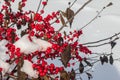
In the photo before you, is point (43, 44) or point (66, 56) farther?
point (43, 44)

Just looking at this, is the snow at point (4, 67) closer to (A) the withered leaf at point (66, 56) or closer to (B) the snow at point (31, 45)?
(B) the snow at point (31, 45)

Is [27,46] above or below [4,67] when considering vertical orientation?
above

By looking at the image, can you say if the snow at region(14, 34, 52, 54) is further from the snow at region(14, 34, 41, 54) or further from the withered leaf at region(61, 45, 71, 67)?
the withered leaf at region(61, 45, 71, 67)

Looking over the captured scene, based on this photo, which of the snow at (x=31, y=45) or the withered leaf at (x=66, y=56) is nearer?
the withered leaf at (x=66, y=56)

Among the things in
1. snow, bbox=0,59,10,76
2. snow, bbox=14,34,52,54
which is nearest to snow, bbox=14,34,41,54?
snow, bbox=14,34,52,54

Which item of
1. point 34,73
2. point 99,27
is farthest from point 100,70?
point 34,73

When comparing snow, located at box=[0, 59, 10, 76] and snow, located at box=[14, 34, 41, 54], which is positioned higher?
snow, located at box=[14, 34, 41, 54]

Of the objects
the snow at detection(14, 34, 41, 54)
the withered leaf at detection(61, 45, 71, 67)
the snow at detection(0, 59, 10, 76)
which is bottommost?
the snow at detection(0, 59, 10, 76)

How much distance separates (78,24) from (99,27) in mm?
355

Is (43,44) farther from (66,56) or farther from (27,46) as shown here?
(66,56)

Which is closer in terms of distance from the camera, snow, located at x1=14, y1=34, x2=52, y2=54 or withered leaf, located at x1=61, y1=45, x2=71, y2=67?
withered leaf, located at x1=61, y1=45, x2=71, y2=67

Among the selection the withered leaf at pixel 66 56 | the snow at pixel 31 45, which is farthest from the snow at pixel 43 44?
the withered leaf at pixel 66 56

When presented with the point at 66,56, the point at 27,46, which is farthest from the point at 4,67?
the point at 66,56

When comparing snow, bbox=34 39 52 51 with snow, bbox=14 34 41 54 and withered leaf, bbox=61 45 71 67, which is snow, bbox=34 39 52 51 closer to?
snow, bbox=14 34 41 54
